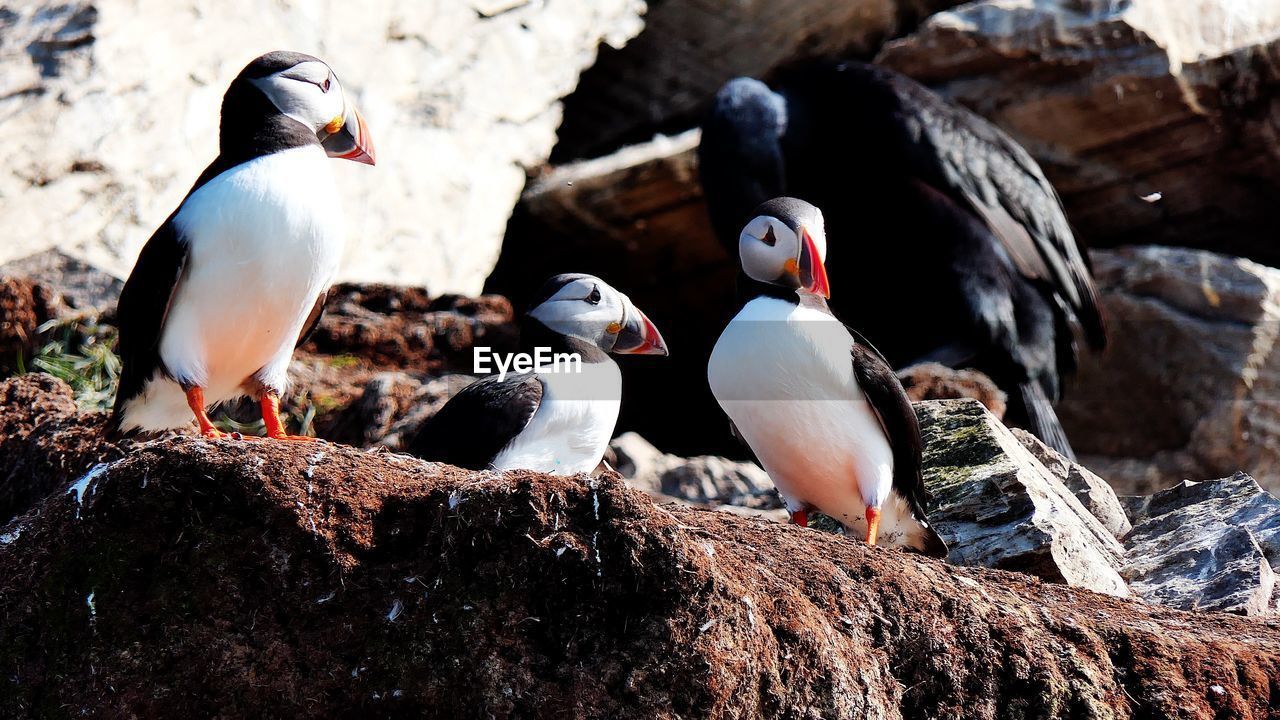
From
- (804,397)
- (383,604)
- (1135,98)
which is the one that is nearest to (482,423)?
(804,397)

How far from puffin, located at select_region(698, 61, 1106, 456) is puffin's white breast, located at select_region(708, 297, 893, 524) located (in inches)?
127

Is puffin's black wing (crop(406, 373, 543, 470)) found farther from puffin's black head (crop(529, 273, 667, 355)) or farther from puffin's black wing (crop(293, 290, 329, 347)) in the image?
puffin's black wing (crop(293, 290, 329, 347))

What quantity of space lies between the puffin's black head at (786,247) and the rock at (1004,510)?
919mm

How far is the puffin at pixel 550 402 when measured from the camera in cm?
473

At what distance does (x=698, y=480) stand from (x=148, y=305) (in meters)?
2.86

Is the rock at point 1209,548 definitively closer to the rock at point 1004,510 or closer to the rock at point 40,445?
the rock at point 1004,510

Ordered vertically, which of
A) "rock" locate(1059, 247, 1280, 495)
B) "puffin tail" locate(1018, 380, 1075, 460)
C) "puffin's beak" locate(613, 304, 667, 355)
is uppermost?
"puffin's beak" locate(613, 304, 667, 355)

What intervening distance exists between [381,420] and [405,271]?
2164mm

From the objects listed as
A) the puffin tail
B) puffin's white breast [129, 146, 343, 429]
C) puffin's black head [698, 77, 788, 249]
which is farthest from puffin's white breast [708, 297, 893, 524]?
puffin's black head [698, 77, 788, 249]

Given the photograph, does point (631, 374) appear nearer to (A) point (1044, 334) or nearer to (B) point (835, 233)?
(B) point (835, 233)

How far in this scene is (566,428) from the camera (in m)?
4.86

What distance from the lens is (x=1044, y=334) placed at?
26.3 ft

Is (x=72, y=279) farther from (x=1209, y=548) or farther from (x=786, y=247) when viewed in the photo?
(x=1209, y=548)

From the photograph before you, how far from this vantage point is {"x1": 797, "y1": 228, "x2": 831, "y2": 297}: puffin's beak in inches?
182
